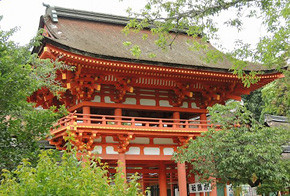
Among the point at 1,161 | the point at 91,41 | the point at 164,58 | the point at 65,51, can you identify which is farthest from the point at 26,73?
the point at 164,58

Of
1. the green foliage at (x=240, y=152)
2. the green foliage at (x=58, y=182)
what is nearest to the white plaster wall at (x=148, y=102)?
the green foliage at (x=240, y=152)

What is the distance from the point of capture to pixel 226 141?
48.3 feet

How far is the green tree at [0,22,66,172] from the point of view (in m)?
9.69

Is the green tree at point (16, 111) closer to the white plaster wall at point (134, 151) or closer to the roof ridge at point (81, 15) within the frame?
the white plaster wall at point (134, 151)

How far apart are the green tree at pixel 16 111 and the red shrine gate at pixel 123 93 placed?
13.1 ft

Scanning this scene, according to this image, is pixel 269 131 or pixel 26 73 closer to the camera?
pixel 26 73

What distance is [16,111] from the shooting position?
10617mm

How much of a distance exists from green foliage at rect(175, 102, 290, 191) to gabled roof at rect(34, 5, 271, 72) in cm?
373

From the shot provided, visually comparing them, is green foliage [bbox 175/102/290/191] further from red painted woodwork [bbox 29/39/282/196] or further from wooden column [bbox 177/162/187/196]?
red painted woodwork [bbox 29/39/282/196]

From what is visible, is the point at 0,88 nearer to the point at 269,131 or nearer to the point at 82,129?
the point at 82,129

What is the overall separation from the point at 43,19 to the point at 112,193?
14017 millimetres

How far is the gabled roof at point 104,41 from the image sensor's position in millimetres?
16016

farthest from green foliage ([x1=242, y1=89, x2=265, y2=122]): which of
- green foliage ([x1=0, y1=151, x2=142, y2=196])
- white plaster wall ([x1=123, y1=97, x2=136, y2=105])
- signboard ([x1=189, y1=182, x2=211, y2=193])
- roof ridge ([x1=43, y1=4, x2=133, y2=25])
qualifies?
green foliage ([x1=0, y1=151, x2=142, y2=196])

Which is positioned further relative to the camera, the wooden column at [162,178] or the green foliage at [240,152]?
the wooden column at [162,178]
